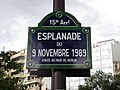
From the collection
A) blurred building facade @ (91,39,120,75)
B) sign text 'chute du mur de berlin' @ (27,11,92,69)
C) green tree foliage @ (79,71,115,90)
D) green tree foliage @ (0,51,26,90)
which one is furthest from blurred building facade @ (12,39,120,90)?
sign text 'chute du mur de berlin' @ (27,11,92,69)

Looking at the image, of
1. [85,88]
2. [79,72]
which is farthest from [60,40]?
[85,88]

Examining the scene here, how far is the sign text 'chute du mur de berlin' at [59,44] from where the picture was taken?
5.39 meters

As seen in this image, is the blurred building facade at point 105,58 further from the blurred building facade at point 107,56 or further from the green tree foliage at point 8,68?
the green tree foliage at point 8,68

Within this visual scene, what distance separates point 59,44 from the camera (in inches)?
215

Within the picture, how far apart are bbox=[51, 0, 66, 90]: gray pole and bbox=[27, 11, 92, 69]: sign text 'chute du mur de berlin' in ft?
0.25

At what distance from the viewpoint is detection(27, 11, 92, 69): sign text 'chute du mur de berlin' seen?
5.39 m

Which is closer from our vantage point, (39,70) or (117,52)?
(39,70)

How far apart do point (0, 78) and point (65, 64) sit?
9294mm

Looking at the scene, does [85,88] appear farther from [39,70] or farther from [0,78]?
[39,70]

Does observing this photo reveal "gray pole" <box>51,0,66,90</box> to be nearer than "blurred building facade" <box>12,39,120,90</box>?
Yes

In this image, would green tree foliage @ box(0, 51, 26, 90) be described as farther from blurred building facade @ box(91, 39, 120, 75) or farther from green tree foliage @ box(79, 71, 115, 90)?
blurred building facade @ box(91, 39, 120, 75)

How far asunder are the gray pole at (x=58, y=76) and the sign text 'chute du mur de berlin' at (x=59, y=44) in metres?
0.08

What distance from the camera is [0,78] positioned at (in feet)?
46.8

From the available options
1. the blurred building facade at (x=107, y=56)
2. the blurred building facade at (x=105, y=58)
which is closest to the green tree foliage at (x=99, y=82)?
the blurred building facade at (x=105, y=58)
